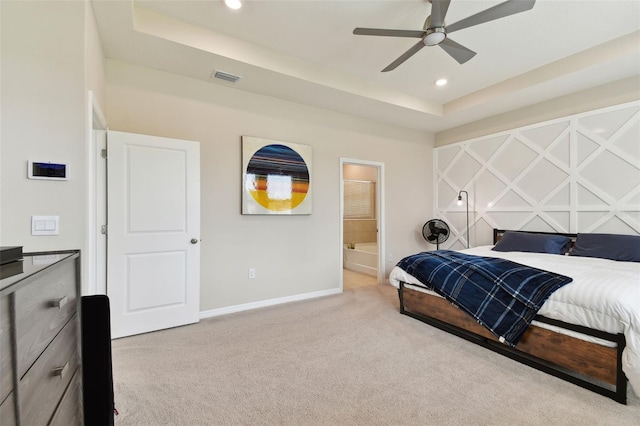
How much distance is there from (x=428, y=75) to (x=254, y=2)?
214 cm

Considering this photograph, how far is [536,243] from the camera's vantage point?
11.8 ft

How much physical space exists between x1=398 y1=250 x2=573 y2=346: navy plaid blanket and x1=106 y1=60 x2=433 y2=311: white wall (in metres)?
1.58

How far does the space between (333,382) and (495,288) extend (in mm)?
1475

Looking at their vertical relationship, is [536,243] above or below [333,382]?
above

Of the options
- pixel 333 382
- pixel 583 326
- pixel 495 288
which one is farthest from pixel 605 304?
pixel 333 382

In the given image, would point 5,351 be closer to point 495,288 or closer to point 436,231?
point 495,288

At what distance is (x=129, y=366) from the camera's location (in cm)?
219

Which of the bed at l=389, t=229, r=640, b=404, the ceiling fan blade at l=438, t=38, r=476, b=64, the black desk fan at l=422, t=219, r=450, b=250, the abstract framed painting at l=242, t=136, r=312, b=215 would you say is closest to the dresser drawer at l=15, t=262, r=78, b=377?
the abstract framed painting at l=242, t=136, r=312, b=215

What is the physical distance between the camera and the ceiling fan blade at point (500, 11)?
1.96m

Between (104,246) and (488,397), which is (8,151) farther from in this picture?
(488,397)

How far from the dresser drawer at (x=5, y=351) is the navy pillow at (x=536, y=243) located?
14.2ft

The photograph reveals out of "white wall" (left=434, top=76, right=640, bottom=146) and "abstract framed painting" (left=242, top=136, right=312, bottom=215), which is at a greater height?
"white wall" (left=434, top=76, right=640, bottom=146)

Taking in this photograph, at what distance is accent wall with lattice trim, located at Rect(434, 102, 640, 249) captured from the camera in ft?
10.8

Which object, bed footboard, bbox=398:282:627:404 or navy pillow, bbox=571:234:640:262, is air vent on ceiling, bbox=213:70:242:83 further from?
navy pillow, bbox=571:234:640:262
